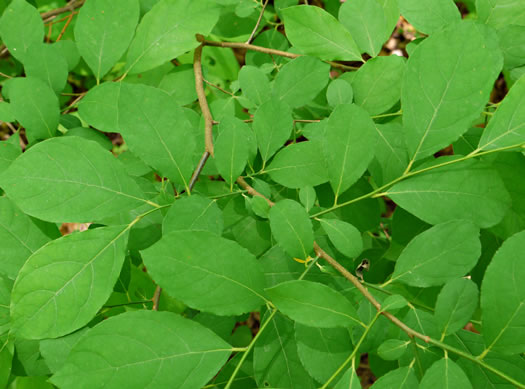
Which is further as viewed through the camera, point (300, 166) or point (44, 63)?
point (44, 63)

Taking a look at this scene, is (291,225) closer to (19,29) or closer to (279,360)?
(279,360)

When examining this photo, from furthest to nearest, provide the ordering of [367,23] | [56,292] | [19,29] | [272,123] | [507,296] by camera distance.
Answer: [19,29] < [367,23] < [272,123] < [56,292] < [507,296]

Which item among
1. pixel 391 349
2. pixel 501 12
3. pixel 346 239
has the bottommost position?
pixel 391 349

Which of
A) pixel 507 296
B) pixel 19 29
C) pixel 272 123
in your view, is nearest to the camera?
pixel 507 296

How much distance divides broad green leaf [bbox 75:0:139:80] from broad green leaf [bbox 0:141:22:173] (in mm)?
243

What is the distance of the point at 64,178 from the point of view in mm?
709

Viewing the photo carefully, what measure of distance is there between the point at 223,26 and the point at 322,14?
78 centimetres

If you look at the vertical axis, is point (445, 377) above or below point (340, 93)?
below

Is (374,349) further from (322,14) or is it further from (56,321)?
(322,14)

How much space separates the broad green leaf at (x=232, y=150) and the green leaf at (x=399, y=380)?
0.40 metres

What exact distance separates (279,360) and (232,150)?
1.29 ft

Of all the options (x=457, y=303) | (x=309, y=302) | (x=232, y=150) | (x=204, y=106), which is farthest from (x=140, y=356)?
(x=204, y=106)

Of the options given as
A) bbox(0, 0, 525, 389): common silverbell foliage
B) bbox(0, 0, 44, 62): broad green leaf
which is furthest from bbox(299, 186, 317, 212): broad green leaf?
bbox(0, 0, 44, 62): broad green leaf

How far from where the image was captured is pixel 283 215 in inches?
26.5
